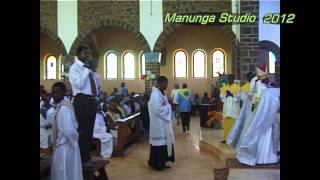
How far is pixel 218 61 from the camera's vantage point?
21953 millimetres

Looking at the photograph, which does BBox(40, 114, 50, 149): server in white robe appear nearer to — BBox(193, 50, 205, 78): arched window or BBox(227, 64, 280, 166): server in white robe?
BBox(227, 64, 280, 166): server in white robe

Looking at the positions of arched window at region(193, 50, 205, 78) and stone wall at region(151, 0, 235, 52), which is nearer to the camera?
stone wall at region(151, 0, 235, 52)

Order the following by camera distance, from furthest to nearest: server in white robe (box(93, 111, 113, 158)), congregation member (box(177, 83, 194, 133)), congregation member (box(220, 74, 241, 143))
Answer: congregation member (box(177, 83, 194, 133))
congregation member (box(220, 74, 241, 143))
server in white robe (box(93, 111, 113, 158))

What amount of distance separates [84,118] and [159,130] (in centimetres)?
215

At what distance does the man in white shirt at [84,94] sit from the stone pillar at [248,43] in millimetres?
5264

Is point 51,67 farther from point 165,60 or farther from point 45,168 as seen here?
point 45,168

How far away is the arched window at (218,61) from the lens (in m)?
21.9

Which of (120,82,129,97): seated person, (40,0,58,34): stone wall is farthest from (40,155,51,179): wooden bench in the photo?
(120,82,129,97): seated person

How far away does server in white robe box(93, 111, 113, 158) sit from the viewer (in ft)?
30.8

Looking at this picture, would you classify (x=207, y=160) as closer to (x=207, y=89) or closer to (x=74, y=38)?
(x=74, y=38)

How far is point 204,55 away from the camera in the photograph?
22.0m

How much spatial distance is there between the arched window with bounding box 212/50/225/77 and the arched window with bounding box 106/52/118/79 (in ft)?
15.2

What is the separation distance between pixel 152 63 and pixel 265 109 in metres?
10.9

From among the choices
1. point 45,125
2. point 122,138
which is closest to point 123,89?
point 122,138
